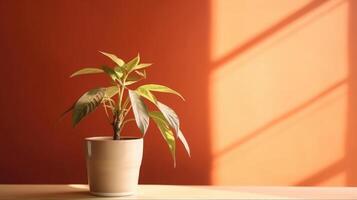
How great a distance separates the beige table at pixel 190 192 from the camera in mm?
1491

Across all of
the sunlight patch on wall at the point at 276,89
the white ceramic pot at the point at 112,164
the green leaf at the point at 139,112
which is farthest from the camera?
the sunlight patch on wall at the point at 276,89

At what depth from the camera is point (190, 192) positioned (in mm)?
1563

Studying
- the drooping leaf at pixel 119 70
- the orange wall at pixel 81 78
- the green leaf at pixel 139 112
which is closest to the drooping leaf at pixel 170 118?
the green leaf at pixel 139 112

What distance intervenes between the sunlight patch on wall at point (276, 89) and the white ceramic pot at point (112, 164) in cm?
55

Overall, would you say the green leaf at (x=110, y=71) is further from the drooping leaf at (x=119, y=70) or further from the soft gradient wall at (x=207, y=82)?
the soft gradient wall at (x=207, y=82)

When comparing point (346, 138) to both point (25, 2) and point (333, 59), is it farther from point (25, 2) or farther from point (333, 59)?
point (25, 2)

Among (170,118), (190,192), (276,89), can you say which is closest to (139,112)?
(170,118)

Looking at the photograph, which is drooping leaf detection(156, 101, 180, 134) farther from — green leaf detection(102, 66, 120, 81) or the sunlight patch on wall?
the sunlight patch on wall

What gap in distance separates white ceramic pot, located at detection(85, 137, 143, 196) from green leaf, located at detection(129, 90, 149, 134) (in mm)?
142

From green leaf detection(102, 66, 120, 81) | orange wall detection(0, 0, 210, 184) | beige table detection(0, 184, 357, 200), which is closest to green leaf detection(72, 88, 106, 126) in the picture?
green leaf detection(102, 66, 120, 81)

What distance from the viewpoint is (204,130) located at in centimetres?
191

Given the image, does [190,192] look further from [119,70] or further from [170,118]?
[119,70]

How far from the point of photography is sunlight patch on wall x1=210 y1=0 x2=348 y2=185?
6.23 ft

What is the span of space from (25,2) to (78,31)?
270 millimetres
